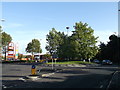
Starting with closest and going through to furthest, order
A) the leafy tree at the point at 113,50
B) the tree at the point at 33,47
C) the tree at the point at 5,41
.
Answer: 1. the leafy tree at the point at 113,50
2. the tree at the point at 5,41
3. the tree at the point at 33,47

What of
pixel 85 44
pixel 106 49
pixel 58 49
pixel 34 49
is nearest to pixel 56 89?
pixel 85 44

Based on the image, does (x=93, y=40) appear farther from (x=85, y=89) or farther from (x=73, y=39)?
(x=85, y=89)

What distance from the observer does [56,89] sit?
1182cm

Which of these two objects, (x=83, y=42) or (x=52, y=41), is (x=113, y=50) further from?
(x=83, y=42)

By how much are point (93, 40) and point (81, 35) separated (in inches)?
130

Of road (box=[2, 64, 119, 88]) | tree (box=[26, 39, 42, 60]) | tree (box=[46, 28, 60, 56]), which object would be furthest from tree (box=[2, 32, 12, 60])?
road (box=[2, 64, 119, 88])

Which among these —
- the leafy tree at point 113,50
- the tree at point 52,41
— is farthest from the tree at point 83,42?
the leafy tree at point 113,50

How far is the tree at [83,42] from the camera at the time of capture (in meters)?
52.0

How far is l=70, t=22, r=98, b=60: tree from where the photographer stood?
5200 centimetres

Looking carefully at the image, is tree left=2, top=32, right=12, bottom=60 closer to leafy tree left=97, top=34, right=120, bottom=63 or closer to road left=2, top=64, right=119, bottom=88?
leafy tree left=97, top=34, right=120, bottom=63

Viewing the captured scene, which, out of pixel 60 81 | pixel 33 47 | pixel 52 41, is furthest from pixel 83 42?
pixel 33 47

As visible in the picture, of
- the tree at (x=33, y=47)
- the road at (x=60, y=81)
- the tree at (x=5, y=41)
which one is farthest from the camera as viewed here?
the tree at (x=33, y=47)

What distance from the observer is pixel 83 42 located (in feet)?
172

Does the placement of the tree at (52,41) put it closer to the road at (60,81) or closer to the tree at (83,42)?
the tree at (83,42)
